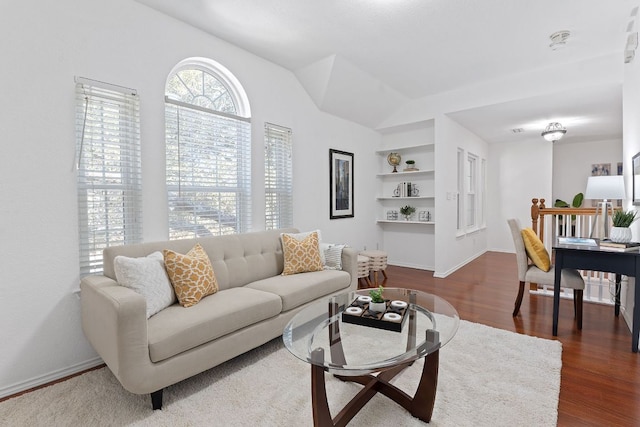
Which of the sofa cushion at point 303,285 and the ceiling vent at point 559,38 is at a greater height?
the ceiling vent at point 559,38

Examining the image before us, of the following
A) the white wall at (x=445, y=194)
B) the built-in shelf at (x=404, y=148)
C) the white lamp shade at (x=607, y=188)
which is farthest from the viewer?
the built-in shelf at (x=404, y=148)

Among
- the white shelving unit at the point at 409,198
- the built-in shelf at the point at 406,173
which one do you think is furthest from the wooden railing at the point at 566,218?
the built-in shelf at the point at 406,173

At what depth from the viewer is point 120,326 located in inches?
65.6

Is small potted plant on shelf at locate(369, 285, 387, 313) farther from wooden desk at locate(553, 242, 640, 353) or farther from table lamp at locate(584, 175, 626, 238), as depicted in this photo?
table lamp at locate(584, 175, 626, 238)

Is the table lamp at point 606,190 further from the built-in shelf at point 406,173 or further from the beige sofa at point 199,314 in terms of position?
the beige sofa at point 199,314

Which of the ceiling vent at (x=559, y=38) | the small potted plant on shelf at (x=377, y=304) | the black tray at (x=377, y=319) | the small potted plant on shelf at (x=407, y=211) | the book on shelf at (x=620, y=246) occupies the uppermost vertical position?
the ceiling vent at (x=559, y=38)

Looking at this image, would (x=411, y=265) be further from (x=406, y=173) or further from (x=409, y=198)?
(x=406, y=173)

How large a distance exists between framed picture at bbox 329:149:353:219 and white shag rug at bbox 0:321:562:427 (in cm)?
261

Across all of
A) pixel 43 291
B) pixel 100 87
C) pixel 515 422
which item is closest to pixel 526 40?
pixel 515 422

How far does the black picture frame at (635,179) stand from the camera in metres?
2.76

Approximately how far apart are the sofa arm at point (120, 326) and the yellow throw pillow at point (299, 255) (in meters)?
1.49

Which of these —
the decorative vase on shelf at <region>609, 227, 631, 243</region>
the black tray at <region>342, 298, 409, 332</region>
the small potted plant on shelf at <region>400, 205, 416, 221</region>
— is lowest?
the black tray at <region>342, 298, 409, 332</region>

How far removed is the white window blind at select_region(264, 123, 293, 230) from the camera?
3.64 m

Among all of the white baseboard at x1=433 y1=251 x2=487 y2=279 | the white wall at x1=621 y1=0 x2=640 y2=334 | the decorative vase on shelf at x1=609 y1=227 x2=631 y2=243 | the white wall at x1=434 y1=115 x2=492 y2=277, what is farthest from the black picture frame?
the white baseboard at x1=433 y1=251 x2=487 y2=279
